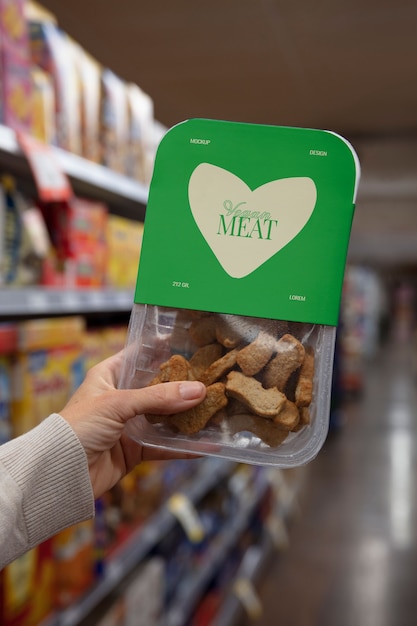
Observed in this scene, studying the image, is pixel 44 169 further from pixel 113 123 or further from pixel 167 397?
pixel 167 397

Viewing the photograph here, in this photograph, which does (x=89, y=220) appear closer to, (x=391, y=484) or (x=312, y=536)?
(x=312, y=536)

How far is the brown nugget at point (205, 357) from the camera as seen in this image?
32.9 inches

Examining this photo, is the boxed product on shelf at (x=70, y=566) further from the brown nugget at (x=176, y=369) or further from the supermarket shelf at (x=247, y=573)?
the supermarket shelf at (x=247, y=573)

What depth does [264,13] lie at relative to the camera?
2.09 meters

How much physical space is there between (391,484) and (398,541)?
1279 millimetres

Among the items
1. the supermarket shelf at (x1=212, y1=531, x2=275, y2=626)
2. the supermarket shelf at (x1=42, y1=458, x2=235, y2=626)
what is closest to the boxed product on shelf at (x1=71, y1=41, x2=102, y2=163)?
the supermarket shelf at (x1=42, y1=458, x2=235, y2=626)

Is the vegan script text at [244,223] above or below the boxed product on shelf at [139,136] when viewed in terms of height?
below

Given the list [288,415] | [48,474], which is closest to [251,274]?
[288,415]

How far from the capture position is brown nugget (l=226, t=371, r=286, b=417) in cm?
80

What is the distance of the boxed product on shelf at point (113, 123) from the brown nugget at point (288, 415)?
4.84ft

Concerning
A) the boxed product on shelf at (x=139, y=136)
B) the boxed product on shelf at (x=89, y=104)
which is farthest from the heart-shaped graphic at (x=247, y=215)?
the boxed product on shelf at (x=139, y=136)

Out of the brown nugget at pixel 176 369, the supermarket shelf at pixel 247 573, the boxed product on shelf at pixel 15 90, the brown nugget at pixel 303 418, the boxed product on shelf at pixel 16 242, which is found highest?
the boxed product on shelf at pixel 15 90

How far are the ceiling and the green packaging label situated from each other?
130 centimetres

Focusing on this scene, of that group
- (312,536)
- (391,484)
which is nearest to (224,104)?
(312,536)
